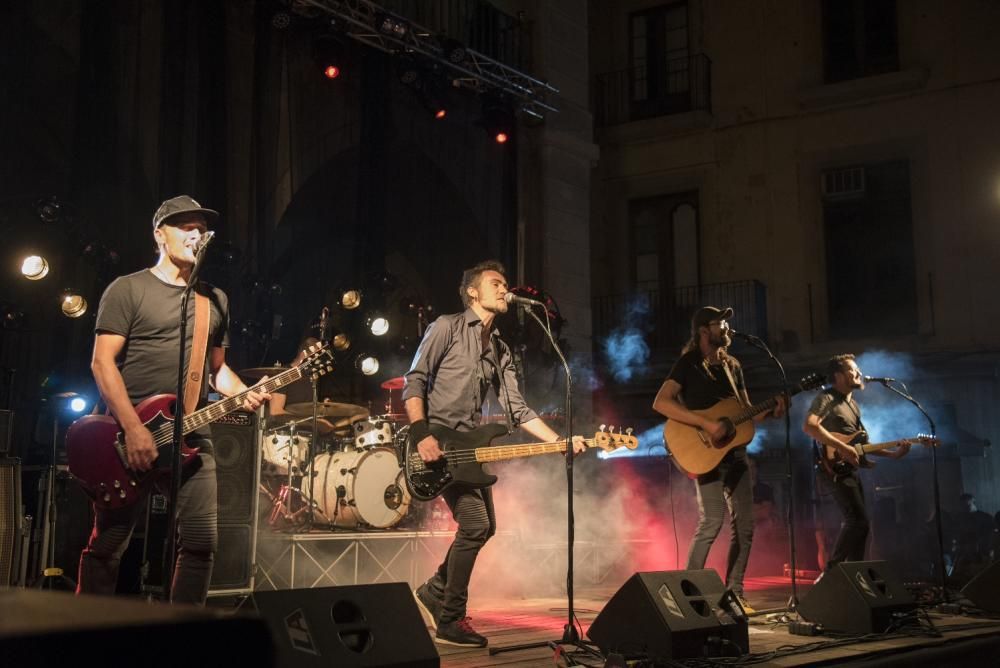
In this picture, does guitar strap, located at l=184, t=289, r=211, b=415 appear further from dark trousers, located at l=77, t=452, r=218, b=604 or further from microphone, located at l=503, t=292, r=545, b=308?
microphone, located at l=503, t=292, r=545, b=308

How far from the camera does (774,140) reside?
56.6ft

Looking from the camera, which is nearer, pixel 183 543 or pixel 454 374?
pixel 183 543

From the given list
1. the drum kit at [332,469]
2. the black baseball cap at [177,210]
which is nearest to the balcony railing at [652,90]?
the drum kit at [332,469]

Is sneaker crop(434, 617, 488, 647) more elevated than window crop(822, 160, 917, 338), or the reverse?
window crop(822, 160, 917, 338)

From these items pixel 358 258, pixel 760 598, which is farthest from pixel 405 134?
pixel 760 598

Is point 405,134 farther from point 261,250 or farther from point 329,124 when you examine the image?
point 261,250

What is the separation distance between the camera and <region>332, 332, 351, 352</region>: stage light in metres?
10.1

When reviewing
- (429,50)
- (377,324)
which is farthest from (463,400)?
(429,50)

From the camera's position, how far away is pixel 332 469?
7.95 metres

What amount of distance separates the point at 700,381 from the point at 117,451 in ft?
12.5

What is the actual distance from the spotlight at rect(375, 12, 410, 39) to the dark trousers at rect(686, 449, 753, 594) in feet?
21.9

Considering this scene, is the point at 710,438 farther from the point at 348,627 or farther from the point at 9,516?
the point at 9,516

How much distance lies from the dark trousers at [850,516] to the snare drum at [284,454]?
436 cm

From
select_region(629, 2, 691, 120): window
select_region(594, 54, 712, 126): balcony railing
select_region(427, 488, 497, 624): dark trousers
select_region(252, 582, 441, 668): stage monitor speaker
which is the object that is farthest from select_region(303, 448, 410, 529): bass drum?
select_region(629, 2, 691, 120): window
